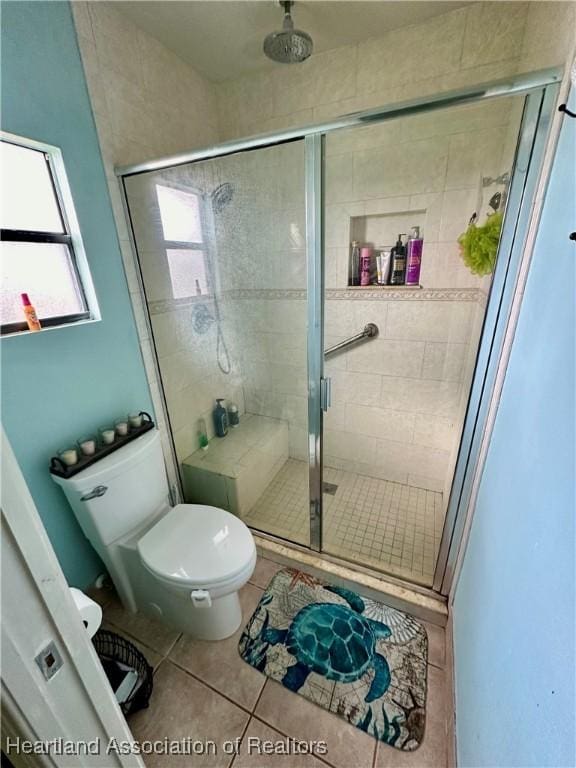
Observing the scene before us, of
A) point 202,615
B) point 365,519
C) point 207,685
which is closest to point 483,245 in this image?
point 365,519

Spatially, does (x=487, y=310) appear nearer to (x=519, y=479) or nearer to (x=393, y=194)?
(x=519, y=479)

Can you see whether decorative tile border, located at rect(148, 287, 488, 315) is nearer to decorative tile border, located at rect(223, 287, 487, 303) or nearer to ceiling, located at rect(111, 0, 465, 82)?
decorative tile border, located at rect(223, 287, 487, 303)

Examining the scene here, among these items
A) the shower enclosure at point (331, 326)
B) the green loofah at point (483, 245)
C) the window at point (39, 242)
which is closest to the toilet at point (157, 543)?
the shower enclosure at point (331, 326)

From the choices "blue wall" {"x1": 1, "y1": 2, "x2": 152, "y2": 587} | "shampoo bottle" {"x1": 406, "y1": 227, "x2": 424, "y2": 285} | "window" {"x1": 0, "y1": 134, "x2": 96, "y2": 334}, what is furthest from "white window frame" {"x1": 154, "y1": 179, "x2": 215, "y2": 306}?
"shampoo bottle" {"x1": 406, "y1": 227, "x2": 424, "y2": 285}

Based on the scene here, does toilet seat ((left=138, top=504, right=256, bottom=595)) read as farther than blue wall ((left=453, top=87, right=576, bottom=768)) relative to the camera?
Yes

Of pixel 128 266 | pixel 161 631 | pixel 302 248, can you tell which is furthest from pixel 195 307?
pixel 161 631

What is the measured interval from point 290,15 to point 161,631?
2.75 meters

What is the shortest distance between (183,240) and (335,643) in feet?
6.60

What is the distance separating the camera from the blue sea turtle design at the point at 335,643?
117cm

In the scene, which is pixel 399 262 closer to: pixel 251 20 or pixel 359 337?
pixel 359 337

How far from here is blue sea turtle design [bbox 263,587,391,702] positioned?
1173 millimetres

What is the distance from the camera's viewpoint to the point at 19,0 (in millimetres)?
970

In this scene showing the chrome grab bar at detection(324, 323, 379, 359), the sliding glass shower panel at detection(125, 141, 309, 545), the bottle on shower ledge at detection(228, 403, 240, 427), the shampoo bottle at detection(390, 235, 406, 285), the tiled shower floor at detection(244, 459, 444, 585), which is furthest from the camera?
the bottle on shower ledge at detection(228, 403, 240, 427)

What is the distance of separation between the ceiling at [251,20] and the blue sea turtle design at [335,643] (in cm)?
262
